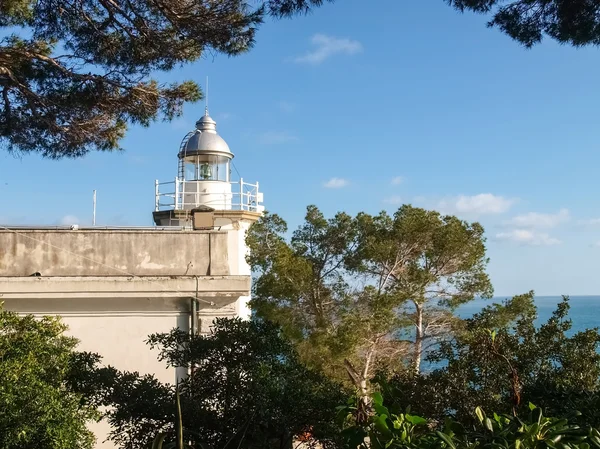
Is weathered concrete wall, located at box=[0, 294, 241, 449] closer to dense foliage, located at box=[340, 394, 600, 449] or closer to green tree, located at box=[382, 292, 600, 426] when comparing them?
green tree, located at box=[382, 292, 600, 426]

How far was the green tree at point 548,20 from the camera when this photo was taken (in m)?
6.02

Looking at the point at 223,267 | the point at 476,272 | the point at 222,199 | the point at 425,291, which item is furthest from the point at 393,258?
the point at 223,267

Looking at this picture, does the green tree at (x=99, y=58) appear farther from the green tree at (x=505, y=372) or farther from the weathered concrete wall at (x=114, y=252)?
the green tree at (x=505, y=372)

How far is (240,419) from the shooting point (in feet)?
14.4

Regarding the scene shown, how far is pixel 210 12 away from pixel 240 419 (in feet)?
14.6

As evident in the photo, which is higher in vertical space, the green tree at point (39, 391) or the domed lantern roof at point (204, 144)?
the domed lantern roof at point (204, 144)

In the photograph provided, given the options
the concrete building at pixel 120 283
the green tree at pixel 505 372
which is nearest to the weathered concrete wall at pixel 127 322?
the concrete building at pixel 120 283

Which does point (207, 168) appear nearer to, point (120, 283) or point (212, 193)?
point (212, 193)

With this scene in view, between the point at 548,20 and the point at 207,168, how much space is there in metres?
13.4

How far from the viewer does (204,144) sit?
61.0ft

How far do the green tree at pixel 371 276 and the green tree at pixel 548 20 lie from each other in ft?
42.2

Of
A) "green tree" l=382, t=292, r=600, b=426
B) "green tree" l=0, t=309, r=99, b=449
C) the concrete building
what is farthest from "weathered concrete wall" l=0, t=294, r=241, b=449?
"green tree" l=382, t=292, r=600, b=426

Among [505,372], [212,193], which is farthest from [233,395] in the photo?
[212,193]

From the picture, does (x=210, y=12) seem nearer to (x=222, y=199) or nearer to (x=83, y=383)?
(x=83, y=383)
